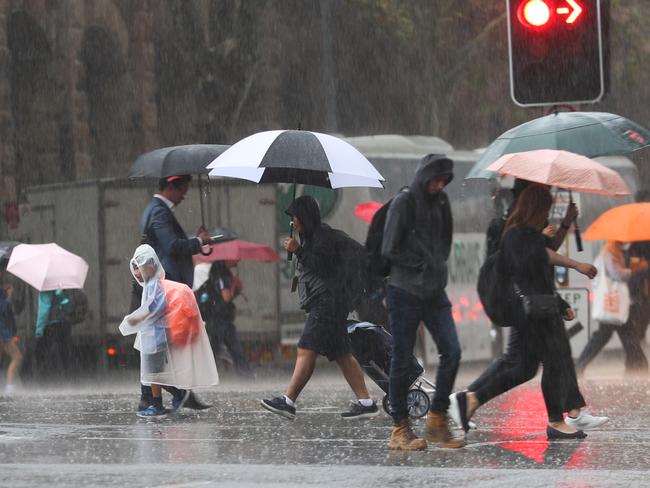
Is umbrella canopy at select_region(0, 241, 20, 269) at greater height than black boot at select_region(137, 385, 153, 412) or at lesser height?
greater

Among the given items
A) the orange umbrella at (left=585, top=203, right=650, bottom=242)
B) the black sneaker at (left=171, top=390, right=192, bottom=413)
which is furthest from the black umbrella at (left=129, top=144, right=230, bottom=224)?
the orange umbrella at (left=585, top=203, right=650, bottom=242)

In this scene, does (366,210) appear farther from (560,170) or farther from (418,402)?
(560,170)

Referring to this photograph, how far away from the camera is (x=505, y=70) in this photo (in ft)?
110

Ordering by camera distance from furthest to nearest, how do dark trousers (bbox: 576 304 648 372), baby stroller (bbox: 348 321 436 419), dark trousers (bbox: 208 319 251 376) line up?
dark trousers (bbox: 208 319 251 376) < dark trousers (bbox: 576 304 648 372) < baby stroller (bbox: 348 321 436 419)

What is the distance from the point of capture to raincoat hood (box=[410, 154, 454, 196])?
9.61m

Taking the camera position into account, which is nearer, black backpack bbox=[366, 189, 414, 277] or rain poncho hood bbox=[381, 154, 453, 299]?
rain poncho hood bbox=[381, 154, 453, 299]

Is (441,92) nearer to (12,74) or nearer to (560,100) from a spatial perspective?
(12,74)

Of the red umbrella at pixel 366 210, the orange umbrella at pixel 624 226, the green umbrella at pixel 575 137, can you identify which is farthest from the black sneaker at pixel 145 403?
the red umbrella at pixel 366 210

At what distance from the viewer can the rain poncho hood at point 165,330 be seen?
12008 millimetres

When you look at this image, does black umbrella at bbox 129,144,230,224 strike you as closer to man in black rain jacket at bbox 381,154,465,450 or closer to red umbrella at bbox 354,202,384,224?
man in black rain jacket at bbox 381,154,465,450

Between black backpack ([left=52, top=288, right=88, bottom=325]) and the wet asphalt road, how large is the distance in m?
5.35

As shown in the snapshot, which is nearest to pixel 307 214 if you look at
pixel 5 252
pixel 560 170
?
pixel 560 170

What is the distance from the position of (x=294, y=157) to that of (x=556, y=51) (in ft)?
7.65

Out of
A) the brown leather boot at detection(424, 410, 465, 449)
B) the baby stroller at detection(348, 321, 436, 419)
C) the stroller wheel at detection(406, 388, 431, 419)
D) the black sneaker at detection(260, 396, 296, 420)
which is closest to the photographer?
the brown leather boot at detection(424, 410, 465, 449)
